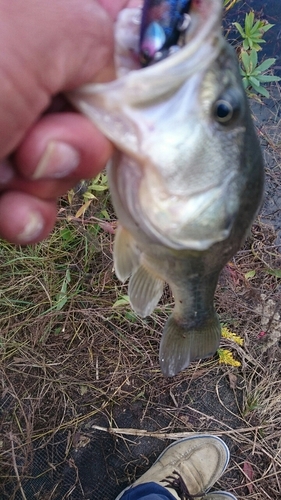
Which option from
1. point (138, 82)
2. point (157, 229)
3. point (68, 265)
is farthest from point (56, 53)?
point (68, 265)

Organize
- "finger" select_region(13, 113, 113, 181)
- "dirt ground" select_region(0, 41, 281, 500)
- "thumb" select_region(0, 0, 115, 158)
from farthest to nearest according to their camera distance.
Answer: "dirt ground" select_region(0, 41, 281, 500) → "finger" select_region(13, 113, 113, 181) → "thumb" select_region(0, 0, 115, 158)

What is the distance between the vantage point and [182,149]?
111 cm

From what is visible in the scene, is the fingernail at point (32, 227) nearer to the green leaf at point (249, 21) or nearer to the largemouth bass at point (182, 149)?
the largemouth bass at point (182, 149)

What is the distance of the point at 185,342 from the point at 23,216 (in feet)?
2.52

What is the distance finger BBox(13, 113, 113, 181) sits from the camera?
3.50 ft

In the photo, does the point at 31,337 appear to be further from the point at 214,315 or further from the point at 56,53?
the point at 56,53

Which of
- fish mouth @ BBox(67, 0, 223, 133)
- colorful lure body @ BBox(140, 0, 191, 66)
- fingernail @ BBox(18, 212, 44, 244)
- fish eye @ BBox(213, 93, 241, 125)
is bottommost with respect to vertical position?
fingernail @ BBox(18, 212, 44, 244)

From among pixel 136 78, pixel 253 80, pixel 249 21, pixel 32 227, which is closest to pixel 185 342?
pixel 32 227

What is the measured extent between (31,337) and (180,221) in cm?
171

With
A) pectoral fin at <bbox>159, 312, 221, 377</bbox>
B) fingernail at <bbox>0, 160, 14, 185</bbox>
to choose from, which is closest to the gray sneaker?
pectoral fin at <bbox>159, 312, 221, 377</bbox>

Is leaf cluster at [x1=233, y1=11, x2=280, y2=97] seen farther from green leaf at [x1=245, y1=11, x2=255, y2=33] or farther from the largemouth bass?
the largemouth bass

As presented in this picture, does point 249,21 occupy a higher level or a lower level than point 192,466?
higher

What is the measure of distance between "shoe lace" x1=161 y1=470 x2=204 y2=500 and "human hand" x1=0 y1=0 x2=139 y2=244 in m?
2.11

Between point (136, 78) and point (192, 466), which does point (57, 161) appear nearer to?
point (136, 78)
